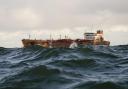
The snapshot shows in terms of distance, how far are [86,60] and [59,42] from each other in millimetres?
91398

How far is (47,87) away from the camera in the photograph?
13656 millimetres

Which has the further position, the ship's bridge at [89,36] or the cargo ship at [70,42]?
the ship's bridge at [89,36]

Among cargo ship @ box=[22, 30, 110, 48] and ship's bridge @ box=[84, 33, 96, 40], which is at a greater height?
ship's bridge @ box=[84, 33, 96, 40]

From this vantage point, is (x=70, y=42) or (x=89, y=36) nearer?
(x=70, y=42)

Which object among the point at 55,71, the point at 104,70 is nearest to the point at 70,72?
the point at 55,71

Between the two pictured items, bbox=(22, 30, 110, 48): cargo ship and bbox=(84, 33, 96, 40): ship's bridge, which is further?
bbox=(84, 33, 96, 40): ship's bridge

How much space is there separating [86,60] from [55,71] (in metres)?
3.76

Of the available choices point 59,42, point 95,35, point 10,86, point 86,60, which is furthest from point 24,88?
point 95,35

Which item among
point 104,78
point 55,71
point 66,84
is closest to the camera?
point 66,84

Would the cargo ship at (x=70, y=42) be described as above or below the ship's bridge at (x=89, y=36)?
below

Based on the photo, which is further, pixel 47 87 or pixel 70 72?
pixel 70 72

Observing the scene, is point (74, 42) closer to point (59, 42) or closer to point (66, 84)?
point (59, 42)

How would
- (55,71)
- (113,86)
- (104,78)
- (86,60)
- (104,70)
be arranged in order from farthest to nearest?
(86,60), (104,70), (55,71), (104,78), (113,86)

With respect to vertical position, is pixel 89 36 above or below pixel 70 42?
above
